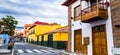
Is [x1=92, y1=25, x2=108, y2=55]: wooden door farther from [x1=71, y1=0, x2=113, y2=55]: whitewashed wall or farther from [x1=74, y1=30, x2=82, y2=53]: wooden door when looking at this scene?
[x1=74, y1=30, x2=82, y2=53]: wooden door

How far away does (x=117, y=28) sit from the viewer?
12.0 metres

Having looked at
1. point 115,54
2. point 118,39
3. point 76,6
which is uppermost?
point 76,6

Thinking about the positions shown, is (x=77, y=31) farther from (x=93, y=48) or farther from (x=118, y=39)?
(x=118, y=39)

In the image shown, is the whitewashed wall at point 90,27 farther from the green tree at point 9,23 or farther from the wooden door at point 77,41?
the green tree at point 9,23

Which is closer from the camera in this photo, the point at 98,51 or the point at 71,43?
the point at 98,51

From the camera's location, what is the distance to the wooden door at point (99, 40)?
13.7m

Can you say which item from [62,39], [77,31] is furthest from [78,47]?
[62,39]

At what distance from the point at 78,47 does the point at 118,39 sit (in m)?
7.45

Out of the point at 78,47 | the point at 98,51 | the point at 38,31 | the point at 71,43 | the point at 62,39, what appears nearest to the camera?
the point at 98,51

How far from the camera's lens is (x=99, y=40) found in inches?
567

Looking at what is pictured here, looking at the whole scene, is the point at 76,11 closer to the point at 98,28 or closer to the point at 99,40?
the point at 98,28

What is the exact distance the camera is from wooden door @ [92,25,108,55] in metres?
13.7

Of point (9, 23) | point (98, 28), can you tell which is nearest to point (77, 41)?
point (98, 28)

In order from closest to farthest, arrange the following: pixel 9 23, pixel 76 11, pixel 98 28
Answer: pixel 98 28 < pixel 76 11 < pixel 9 23
